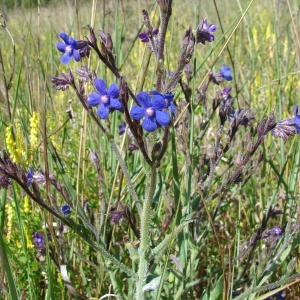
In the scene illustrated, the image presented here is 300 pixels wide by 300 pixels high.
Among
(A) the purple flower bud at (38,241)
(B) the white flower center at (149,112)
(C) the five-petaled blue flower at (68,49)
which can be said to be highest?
(C) the five-petaled blue flower at (68,49)

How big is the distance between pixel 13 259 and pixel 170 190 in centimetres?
66

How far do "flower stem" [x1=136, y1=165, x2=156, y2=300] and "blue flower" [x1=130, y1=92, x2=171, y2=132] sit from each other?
0.12 metres

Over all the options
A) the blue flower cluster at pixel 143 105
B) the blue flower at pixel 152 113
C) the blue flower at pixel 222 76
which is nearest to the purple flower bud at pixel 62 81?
the blue flower cluster at pixel 143 105

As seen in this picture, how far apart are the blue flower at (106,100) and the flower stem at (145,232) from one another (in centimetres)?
17

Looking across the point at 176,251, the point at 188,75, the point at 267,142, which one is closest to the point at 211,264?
the point at 176,251

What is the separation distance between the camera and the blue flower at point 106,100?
Answer: 120 centimetres

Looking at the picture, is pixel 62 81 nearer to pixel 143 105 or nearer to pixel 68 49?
pixel 68 49

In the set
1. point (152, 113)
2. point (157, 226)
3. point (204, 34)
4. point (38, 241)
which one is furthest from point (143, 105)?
point (38, 241)

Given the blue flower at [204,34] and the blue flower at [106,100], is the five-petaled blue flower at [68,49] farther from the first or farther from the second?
the blue flower at [204,34]

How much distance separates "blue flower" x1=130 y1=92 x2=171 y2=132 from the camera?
3.78ft

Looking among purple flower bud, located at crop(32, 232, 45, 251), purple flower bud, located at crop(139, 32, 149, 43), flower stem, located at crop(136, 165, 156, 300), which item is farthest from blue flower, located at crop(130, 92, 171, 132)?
purple flower bud, located at crop(32, 232, 45, 251)

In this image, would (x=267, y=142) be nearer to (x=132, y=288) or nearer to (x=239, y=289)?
(x=239, y=289)

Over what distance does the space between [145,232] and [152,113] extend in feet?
1.10

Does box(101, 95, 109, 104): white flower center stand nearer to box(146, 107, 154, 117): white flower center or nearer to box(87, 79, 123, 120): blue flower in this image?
box(87, 79, 123, 120): blue flower
